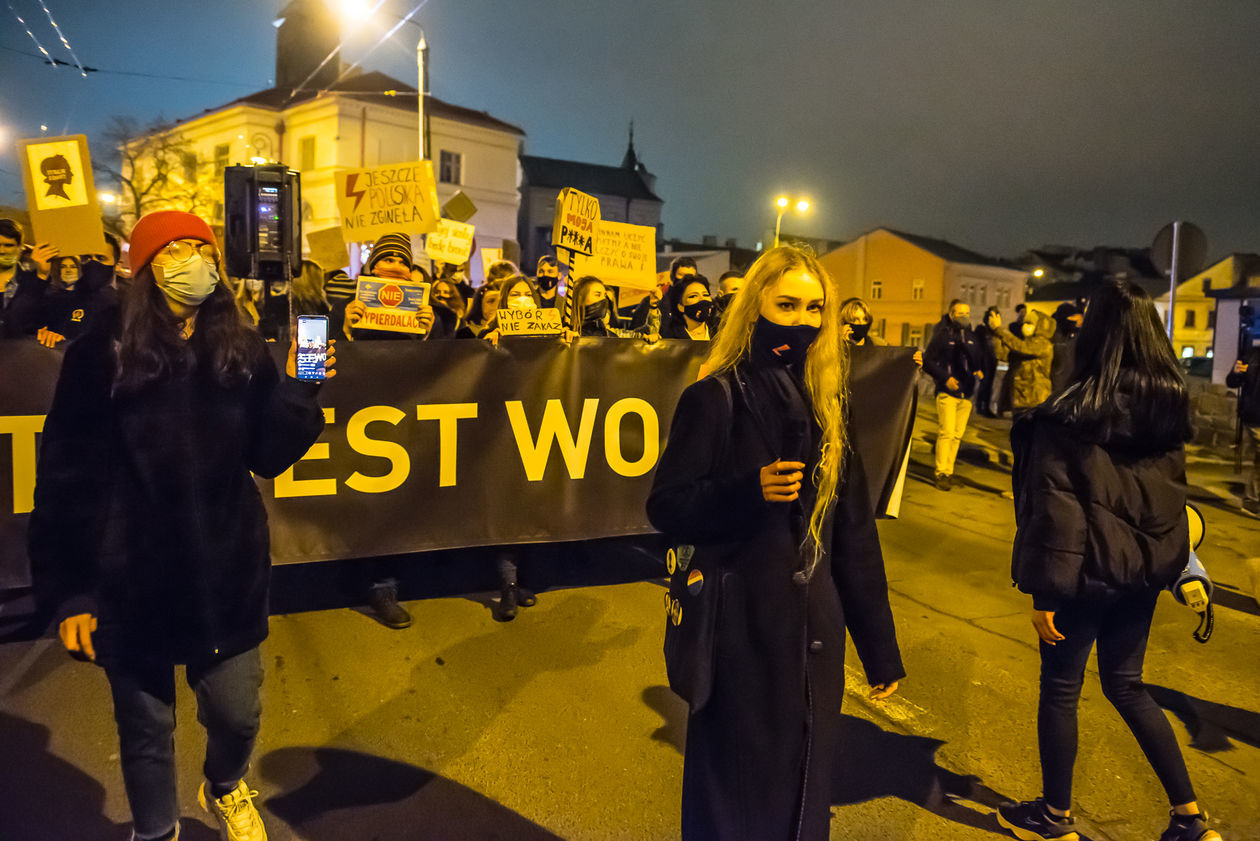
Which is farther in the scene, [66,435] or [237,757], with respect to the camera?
[237,757]

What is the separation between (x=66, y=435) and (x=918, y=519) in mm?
7014

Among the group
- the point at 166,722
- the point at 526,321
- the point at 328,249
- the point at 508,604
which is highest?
the point at 328,249

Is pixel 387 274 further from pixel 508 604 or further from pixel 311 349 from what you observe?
pixel 311 349

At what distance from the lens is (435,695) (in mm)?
4105

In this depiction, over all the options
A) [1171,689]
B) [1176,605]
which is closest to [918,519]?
[1176,605]

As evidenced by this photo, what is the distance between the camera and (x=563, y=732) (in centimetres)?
375

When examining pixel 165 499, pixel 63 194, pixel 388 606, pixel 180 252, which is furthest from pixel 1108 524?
pixel 63 194

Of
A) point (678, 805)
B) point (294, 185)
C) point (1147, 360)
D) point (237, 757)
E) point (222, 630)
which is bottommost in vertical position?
point (678, 805)

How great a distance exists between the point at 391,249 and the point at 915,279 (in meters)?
60.6

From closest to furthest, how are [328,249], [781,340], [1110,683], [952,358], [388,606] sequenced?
[781,340] < [1110,683] < [388,606] < [328,249] < [952,358]

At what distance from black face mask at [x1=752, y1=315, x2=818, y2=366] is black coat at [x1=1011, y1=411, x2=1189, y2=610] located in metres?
1.19

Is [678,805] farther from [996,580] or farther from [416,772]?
[996,580]

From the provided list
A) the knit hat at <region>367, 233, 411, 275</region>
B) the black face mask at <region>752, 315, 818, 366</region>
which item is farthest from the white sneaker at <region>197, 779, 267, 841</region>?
the knit hat at <region>367, 233, 411, 275</region>

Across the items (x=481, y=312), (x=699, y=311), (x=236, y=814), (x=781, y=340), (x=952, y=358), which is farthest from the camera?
(x=952, y=358)
